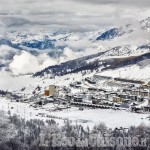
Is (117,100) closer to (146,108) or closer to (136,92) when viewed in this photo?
(136,92)

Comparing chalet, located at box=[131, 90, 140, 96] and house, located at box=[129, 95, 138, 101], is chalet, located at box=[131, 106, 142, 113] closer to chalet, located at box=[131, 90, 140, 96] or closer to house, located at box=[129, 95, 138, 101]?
A: house, located at box=[129, 95, 138, 101]

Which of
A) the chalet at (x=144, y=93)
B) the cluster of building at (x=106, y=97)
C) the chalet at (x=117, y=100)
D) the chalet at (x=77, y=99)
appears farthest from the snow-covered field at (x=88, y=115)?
the chalet at (x=144, y=93)

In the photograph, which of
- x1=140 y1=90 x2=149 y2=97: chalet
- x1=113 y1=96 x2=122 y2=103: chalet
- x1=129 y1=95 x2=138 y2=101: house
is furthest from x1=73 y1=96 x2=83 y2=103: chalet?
x1=140 y1=90 x2=149 y2=97: chalet

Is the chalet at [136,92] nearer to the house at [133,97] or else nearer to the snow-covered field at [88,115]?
the house at [133,97]

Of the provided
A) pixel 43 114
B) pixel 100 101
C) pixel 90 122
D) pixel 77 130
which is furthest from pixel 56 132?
pixel 100 101

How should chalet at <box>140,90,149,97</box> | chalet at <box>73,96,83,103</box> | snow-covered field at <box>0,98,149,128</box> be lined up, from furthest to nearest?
chalet at <box>140,90,149,97</box>, chalet at <box>73,96,83,103</box>, snow-covered field at <box>0,98,149,128</box>

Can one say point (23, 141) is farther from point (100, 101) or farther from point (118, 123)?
point (100, 101)

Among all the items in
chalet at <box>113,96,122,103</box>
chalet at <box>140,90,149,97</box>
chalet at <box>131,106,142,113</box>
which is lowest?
chalet at <box>131,106,142,113</box>

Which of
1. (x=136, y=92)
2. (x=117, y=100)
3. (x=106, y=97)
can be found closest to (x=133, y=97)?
(x=117, y=100)

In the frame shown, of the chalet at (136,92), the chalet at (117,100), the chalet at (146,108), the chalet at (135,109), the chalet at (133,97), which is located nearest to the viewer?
the chalet at (135,109)
